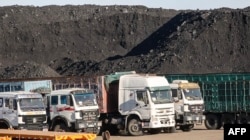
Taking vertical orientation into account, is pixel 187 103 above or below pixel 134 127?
above

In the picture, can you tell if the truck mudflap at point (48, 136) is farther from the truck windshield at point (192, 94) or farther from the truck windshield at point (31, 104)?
the truck windshield at point (192, 94)

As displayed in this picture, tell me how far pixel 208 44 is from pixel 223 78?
155 ft

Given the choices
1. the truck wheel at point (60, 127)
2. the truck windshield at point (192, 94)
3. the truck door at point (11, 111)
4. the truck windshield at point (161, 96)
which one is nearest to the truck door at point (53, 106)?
the truck wheel at point (60, 127)

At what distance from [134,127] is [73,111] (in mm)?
3770

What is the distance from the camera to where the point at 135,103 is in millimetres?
34562

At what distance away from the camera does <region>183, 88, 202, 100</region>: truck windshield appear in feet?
120

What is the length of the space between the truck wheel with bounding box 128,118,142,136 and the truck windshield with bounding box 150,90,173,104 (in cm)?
142

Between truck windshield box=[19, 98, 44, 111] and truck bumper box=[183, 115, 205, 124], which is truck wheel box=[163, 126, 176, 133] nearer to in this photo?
truck bumper box=[183, 115, 205, 124]

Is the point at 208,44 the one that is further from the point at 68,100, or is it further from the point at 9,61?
the point at 68,100

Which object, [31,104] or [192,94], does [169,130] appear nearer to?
[192,94]

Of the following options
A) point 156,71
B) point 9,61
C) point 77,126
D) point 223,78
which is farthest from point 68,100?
point 9,61

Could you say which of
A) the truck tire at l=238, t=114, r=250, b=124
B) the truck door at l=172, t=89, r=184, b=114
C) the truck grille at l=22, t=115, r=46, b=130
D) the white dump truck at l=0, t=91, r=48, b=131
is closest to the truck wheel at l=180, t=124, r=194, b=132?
the truck door at l=172, t=89, r=184, b=114

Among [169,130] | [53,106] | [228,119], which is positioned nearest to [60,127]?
[53,106]

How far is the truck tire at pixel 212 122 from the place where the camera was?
38.6 metres
